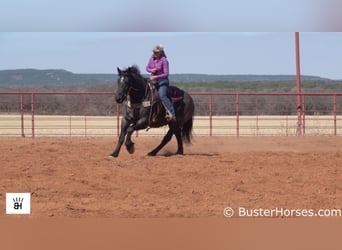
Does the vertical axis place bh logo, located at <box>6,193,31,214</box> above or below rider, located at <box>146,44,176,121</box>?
below

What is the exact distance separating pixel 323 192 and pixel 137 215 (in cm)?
230

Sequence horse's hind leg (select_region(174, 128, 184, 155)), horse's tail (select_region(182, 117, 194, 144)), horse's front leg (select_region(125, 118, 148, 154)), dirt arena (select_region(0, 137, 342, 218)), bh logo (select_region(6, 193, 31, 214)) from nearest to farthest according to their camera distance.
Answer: bh logo (select_region(6, 193, 31, 214)) → dirt arena (select_region(0, 137, 342, 218)) → horse's front leg (select_region(125, 118, 148, 154)) → horse's hind leg (select_region(174, 128, 184, 155)) → horse's tail (select_region(182, 117, 194, 144))

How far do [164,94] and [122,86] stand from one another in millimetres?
813

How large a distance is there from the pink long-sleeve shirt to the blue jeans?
0.50ft

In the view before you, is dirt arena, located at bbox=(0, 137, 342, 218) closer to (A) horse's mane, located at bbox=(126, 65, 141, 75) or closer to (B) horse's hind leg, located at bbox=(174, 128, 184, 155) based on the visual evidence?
(B) horse's hind leg, located at bbox=(174, 128, 184, 155)

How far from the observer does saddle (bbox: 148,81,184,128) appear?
9438 mm

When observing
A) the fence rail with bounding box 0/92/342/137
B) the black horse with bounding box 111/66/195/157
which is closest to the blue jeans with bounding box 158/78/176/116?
the black horse with bounding box 111/66/195/157

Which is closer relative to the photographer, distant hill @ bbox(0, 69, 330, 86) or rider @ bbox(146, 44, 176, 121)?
rider @ bbox(146, 44, 176, 121)

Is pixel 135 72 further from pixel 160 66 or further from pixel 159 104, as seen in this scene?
pixel 159 104

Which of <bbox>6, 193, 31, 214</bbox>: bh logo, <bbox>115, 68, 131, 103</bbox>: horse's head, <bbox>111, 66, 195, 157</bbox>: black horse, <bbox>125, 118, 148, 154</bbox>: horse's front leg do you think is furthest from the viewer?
<bbox>125, 118, 148, 154</bbox>: horse's front leg

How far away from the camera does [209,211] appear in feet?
18.0

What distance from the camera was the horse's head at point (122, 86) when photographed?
8.91 metres

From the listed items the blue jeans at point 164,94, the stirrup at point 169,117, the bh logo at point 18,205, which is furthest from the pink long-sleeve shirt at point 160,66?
the bh logo at point 18,205

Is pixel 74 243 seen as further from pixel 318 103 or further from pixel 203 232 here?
pixel 318 103
